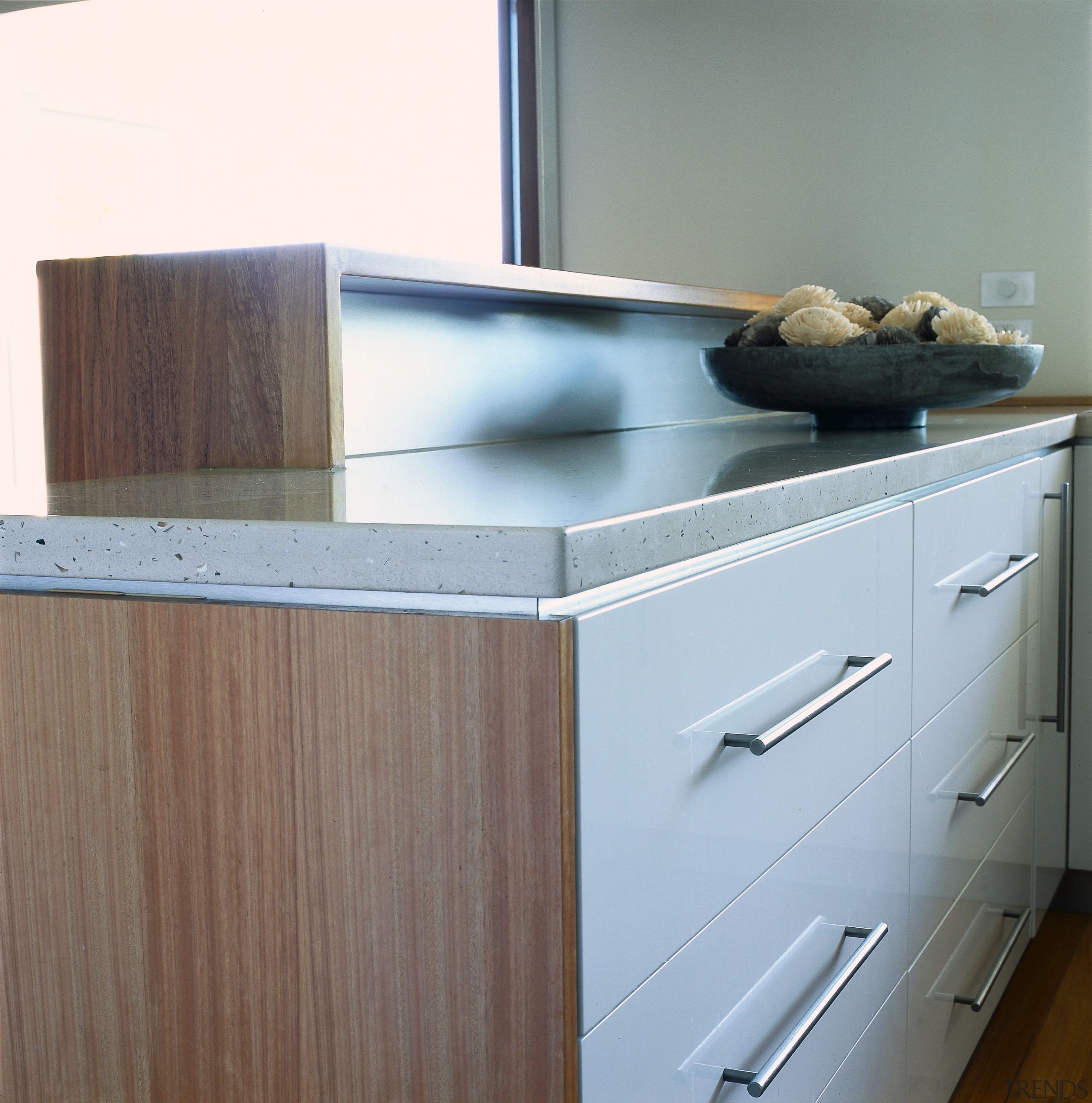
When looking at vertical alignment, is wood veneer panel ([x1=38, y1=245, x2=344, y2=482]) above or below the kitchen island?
above

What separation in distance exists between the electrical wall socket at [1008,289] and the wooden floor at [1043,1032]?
131 centimetres

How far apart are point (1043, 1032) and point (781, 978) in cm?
112

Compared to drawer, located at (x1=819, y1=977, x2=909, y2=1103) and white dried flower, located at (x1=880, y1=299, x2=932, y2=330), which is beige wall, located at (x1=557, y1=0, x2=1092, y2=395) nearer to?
white dried flower, located at (x1=880, y1=299, x2=932, y2=330)

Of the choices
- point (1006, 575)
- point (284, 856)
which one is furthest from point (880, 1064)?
point (284, 856)

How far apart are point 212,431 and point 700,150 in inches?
82.5

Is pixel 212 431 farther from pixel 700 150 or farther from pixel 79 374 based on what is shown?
pixel 700 150

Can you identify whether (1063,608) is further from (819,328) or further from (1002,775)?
(819,328)

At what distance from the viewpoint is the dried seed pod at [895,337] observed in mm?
1529

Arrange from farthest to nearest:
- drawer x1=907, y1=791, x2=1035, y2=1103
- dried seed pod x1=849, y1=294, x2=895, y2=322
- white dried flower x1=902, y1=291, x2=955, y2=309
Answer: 1. dried seed pod x1=849, y1=294, x2=895, y2=322
2. white dried flower x1=902, y1=291, x2=955, y2=309
3. drawer x1=907, y1=791, x2=1035, y2=1103

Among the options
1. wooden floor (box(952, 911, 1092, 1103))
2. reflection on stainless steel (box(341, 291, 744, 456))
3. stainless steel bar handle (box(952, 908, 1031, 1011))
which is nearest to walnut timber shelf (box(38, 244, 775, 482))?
reflection on stainless steel (box(341, 291, 744, 456))

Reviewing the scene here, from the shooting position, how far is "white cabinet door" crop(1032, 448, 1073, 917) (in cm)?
185

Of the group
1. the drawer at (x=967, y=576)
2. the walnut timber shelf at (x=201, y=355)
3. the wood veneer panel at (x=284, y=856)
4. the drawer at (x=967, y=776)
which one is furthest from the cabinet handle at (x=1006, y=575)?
the wood veneer panel at (x=284, y=856)

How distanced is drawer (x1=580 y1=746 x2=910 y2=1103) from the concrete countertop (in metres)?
0.23

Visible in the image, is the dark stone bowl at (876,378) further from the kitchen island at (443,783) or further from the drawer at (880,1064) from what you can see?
the drawer at (880,1064)
